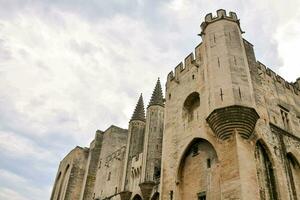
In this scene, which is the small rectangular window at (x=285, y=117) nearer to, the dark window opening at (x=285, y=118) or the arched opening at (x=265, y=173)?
the dark window opening at (x=285, y=118)

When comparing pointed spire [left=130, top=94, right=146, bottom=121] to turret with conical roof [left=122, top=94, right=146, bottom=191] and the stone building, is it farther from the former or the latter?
the stone building

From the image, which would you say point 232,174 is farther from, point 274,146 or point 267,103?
point 267,103

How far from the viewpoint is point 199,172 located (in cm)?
1444

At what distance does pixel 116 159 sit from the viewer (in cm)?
2830

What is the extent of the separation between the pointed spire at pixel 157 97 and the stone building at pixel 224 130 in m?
3.93

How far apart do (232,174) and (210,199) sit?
6.62ft

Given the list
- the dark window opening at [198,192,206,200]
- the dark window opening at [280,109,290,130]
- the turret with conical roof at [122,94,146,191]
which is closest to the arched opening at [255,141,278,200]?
the dark window opening at [198,192,206,200]

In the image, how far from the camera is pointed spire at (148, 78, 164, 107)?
84.5 ft

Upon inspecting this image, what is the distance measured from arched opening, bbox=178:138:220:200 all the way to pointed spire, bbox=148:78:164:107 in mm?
10482

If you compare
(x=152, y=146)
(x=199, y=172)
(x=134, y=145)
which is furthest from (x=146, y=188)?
(x=199, y=172)

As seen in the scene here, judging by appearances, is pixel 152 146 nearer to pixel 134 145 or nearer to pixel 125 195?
pixel 134 145

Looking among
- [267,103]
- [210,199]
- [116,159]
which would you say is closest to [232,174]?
[210,199]

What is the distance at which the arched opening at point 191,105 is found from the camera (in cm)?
1686

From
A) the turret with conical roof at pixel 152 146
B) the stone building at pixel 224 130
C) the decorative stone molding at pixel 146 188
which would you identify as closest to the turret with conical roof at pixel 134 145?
the stone building at pixel 224 130
